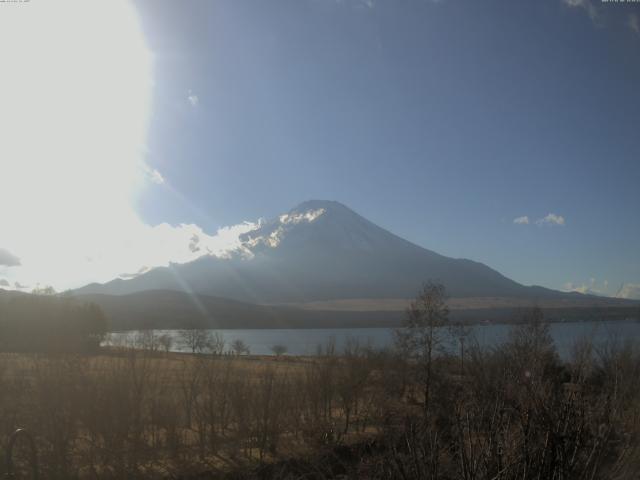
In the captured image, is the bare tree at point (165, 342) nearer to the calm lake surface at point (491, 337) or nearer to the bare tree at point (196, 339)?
the calm lake surface at point (491, 337)

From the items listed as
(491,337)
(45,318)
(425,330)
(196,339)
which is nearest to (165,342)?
(45,318)

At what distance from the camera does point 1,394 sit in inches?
510

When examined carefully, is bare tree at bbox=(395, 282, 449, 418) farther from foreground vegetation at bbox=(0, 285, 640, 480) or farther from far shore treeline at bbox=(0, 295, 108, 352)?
far shore treeline at bbox=(0, 295, 108, 352)

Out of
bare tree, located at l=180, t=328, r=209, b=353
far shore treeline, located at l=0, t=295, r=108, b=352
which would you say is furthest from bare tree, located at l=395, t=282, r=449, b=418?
bare tree, located at l=180, t=328, r=209, b=353

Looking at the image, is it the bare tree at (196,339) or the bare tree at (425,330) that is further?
the bare tree at (196,339)

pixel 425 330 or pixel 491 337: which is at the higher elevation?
pixel 425 330

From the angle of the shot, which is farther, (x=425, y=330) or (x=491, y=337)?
(x=491, y=337)

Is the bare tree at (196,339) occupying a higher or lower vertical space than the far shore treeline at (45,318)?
lower

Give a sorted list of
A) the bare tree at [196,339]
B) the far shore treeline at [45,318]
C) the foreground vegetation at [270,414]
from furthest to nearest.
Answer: the bare tree at [196,339]
the far shore treeline at [45,318]
the foreground vegetation at [270,414]

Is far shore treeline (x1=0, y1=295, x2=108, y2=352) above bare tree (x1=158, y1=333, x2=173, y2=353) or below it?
above

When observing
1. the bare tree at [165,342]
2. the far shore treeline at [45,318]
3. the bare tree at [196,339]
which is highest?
the far shore treeline at [45,318]

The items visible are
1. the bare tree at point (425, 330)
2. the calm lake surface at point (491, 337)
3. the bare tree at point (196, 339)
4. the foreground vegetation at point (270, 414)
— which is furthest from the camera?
the bare tree at point (196, 339)

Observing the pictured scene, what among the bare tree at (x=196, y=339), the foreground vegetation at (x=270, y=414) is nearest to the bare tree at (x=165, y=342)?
the foreground vegetation at (x=270, y=414)

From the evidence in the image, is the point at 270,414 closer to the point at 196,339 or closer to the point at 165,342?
the point at 165,342
